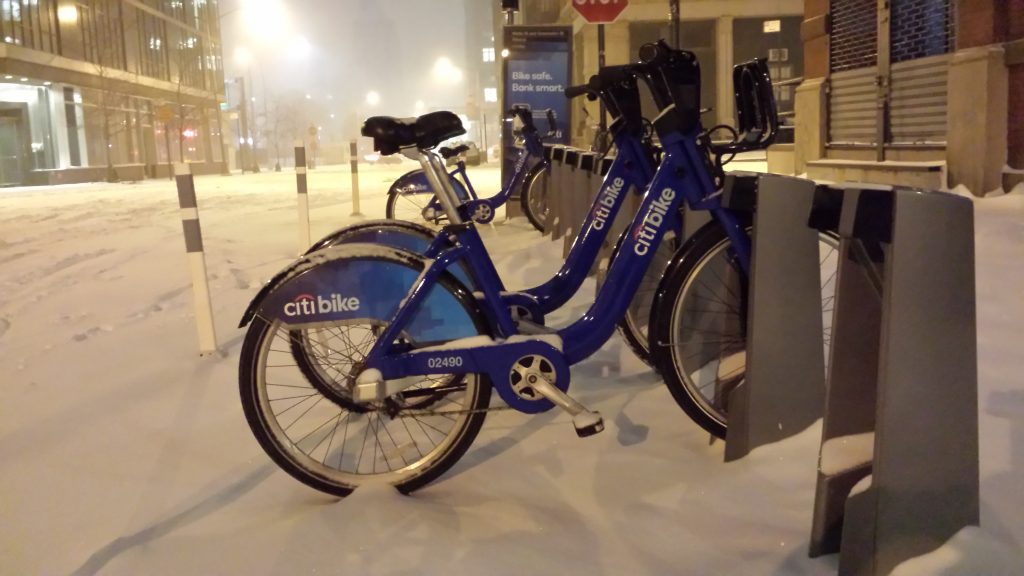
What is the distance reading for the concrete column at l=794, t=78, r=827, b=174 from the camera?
13.5m

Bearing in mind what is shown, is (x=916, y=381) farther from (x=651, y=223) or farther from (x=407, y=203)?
(x=407, y=203)

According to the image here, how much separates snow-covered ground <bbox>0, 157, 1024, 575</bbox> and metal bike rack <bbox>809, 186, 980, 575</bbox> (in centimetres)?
17

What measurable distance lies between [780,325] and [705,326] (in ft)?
1.90

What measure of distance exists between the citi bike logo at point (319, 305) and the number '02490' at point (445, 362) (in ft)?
1.07

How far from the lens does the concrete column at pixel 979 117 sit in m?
9.55

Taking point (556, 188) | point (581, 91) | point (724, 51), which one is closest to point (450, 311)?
point (581, 91)

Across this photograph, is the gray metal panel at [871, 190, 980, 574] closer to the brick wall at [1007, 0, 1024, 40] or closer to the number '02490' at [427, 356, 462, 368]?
the number '02490' at [427, 356, 462, 368]

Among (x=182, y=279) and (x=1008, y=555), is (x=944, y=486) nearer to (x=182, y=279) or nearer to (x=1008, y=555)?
(x=1008, y=555)

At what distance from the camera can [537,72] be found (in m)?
13.9

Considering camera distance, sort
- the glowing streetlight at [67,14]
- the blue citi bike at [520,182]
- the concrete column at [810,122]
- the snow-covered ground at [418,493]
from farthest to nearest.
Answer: the glowing streetlight at [67,14] < the concrete column at [810,122] < the blue citi bike at [520,182] < the snow-covered ground at [418,493]

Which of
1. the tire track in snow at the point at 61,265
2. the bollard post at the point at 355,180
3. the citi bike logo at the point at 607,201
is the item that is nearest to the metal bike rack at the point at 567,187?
the citi bike logo at the point at 607,201

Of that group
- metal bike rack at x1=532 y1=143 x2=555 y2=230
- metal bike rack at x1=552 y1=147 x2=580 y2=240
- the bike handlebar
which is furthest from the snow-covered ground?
metal bike rack at x1=532 y1=143 x2=555 y2=230

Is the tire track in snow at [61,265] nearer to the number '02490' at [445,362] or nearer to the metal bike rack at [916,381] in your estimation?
the number '02490' at [445,362]

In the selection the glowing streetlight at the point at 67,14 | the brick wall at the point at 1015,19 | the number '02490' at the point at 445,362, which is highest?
the glowing streetlight at the point at 67,14
